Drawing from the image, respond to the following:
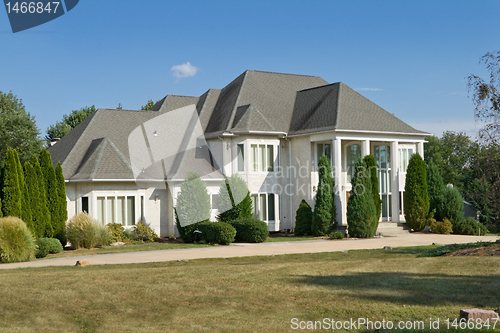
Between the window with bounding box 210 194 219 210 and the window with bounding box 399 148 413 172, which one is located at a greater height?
the window with bounding box 399 148 413 172

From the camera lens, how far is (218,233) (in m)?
24.1

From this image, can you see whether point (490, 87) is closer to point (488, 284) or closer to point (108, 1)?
point (488, 284)

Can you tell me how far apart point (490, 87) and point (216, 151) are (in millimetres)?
16219

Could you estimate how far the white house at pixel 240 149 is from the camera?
26953 millimetres

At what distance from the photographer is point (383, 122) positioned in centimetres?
3130

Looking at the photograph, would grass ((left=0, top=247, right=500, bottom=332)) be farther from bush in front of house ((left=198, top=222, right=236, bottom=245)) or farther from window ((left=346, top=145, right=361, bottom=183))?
window ((left=346, top=145, right=361, bottom=183))

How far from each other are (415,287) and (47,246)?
15090 millimetres

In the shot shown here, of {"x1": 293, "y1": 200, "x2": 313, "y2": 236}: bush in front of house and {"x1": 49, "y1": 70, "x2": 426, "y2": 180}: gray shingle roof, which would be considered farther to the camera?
{"x1": 293, "y1": 200, "x2": 313, "y2": 236}: bush in front of house

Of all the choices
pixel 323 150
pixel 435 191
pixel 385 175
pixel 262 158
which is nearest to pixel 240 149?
pixel 262 158

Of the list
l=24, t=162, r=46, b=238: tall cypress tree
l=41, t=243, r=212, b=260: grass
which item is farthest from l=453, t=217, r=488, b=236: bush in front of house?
l=24, t=162, r=46, b=238: tall cypress tree

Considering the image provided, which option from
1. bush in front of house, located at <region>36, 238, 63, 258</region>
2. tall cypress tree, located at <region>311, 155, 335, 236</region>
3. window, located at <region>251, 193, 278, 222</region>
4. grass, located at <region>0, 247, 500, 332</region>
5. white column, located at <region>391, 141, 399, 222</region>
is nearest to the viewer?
grass, located at <region>0, 247, 500, 332</region>

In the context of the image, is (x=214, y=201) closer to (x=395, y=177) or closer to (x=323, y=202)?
(x=323, y=202)

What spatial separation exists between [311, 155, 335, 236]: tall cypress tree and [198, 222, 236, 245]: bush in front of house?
588 centimetres

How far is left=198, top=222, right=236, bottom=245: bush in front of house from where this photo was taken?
24062mm
